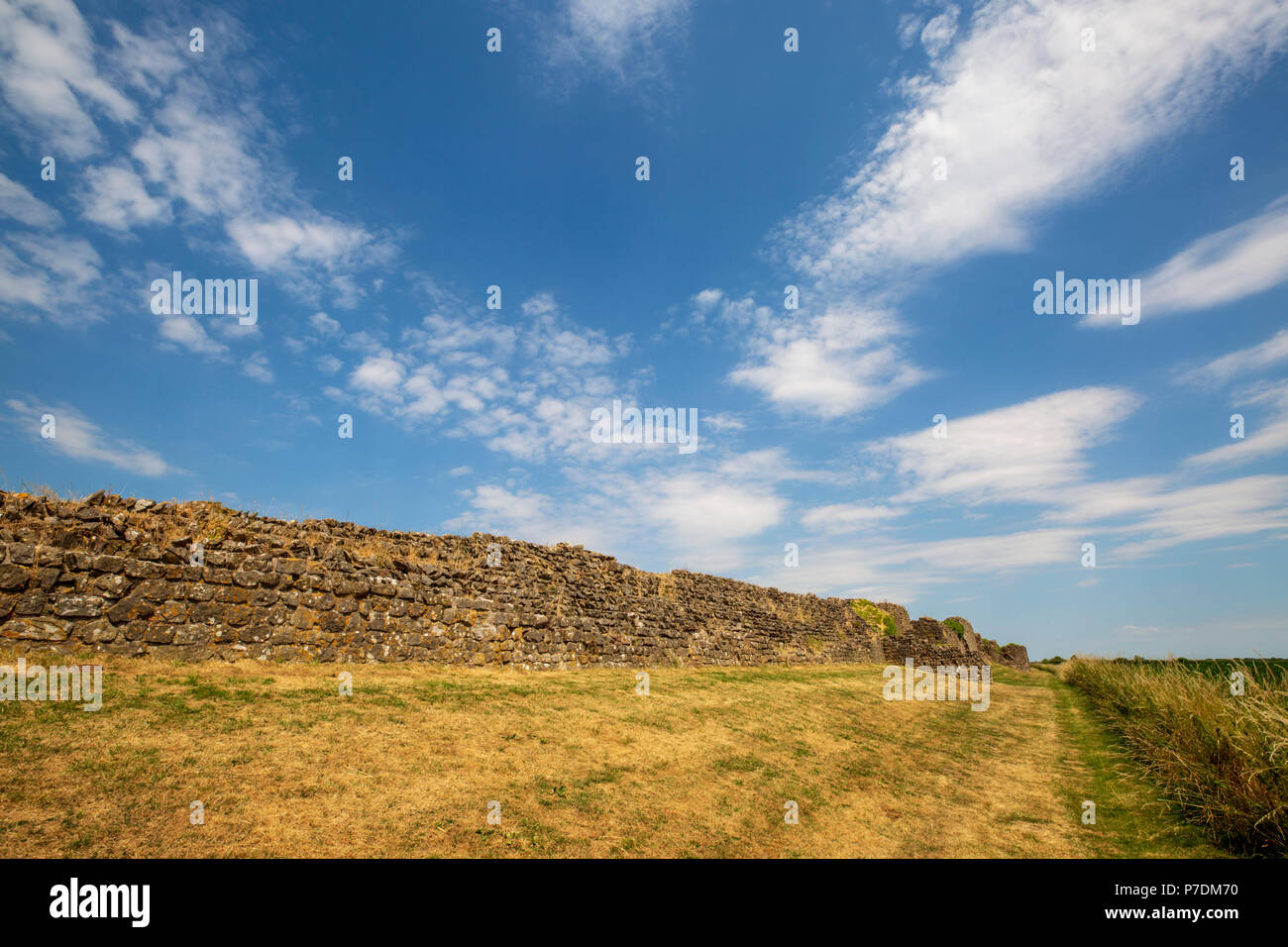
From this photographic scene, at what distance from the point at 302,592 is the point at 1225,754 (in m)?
14.7

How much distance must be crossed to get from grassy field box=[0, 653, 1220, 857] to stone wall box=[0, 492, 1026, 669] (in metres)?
0.56

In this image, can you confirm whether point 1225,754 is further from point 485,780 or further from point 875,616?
point 875,616

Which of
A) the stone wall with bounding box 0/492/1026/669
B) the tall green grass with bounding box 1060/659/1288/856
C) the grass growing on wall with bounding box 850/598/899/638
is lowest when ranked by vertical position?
the grass growing on wall with bounding box 850/598/899/638

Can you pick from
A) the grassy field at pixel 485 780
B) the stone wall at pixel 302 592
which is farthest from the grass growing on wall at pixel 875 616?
the grassy field at pixel 485 780

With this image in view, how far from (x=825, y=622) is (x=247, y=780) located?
98.9ft

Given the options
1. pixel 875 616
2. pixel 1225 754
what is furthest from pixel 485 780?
pixel 875 616

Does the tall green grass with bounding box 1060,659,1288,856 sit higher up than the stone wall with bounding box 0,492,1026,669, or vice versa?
the stone wall with bounding box 0,492,1026,669

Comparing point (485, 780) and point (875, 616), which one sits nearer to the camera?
point (485, 780)

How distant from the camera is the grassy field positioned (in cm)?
523

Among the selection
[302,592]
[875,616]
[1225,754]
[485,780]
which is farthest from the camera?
[875,616]

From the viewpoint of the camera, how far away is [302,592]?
34.5 feet

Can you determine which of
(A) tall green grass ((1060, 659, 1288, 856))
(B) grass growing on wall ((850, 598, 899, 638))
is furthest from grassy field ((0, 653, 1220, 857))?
(B) grass growing on wall ((850, 598, 899, 638))

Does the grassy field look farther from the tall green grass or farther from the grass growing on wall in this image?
the grass growing on wall
